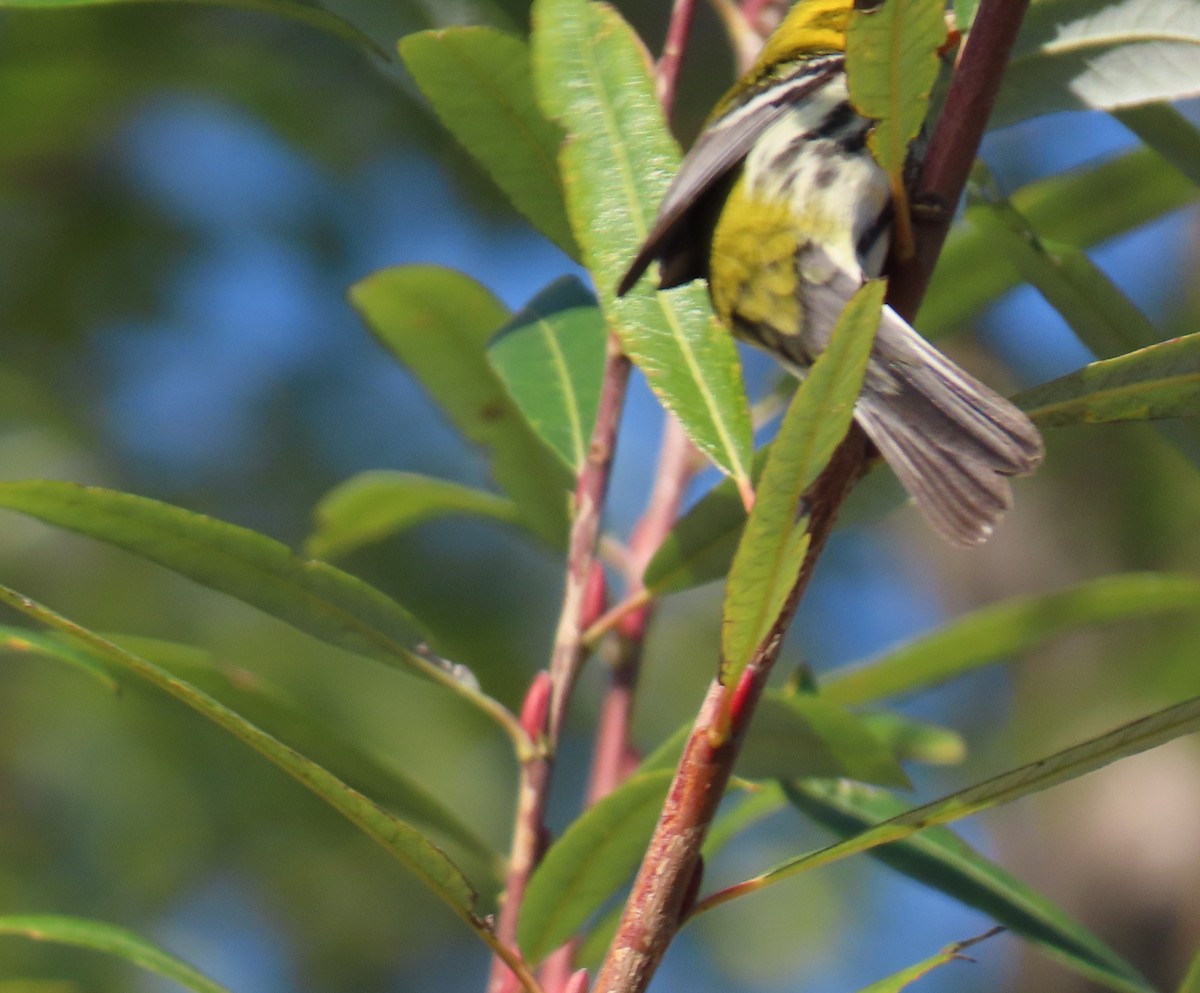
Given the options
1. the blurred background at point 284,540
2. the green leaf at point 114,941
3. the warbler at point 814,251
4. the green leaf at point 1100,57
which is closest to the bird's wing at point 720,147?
the warbler at point 814,251

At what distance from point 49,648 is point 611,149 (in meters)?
0.70

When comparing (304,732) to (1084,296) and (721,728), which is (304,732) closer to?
(721,728)

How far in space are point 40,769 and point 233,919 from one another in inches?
31.5

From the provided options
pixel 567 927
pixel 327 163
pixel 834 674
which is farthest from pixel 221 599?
pixel 567 927

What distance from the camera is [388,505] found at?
191 cm

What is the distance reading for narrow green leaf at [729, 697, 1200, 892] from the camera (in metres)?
0.94

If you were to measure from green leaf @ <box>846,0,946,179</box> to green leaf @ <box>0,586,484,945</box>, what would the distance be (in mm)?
617

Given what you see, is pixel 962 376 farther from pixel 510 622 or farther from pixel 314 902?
pixel 314 902

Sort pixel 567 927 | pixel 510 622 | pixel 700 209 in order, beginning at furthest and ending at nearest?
1. pixel 510 622
2. pixel 700 209
3. pixel 567 927

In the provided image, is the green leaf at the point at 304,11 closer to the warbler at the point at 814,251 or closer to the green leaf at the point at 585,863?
the warbler at the point at 814,251

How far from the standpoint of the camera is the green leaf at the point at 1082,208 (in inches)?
67.9

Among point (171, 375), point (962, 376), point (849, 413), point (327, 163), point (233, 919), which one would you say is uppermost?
point (849, 413)

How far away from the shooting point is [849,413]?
0.88 metres

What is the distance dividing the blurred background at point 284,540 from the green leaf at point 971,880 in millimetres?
1598
